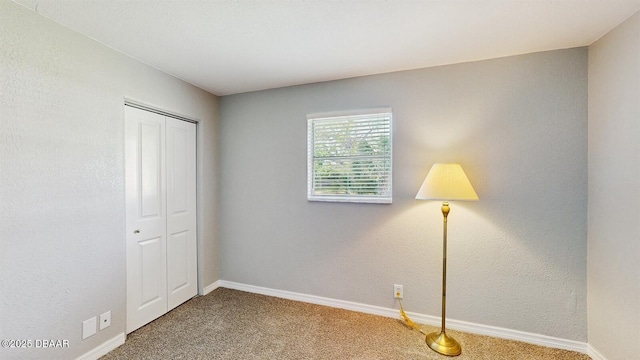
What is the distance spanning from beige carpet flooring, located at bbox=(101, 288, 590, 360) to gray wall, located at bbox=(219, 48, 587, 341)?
0.20 meters

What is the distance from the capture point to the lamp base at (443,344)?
193 cm

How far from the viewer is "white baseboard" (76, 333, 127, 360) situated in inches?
72.6

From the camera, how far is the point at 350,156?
2.62 meters

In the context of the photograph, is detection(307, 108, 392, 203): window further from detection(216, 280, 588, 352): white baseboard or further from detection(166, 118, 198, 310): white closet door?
detection(166, 118, 198, 310): white closet door

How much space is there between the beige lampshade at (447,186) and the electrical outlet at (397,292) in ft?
3.29

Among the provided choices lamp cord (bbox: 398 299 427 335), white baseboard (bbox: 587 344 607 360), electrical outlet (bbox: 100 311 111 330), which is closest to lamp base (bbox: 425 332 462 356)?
lamp cord (bbox: 398 299 427 335)

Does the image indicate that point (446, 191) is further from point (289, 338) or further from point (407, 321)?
point (289, 338)

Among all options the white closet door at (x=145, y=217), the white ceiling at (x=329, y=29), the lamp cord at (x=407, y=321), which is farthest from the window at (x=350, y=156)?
the white closet door at (x=145, y=217)

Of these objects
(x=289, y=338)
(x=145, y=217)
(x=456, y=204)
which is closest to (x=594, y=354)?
(x=456, y=204)

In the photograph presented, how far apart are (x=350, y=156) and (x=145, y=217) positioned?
2.04 metres

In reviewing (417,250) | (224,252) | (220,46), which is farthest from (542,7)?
(224,252)

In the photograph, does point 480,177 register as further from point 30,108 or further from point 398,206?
point 30,108

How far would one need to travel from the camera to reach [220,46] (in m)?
1.97

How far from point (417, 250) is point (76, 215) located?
272cm
